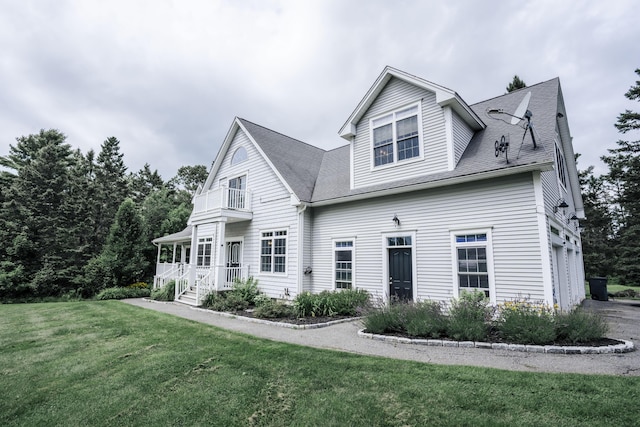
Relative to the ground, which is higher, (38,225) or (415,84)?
(415,84)

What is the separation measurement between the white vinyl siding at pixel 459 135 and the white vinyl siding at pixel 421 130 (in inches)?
13.2

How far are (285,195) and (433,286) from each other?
6842 mm

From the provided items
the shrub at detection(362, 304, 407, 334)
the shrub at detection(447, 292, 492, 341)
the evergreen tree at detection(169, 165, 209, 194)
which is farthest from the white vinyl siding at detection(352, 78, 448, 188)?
the evergreen tree at detection(169, 165, 209, 194)

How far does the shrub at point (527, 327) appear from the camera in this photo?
528 cm

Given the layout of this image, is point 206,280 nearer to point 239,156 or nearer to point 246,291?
point 246,291

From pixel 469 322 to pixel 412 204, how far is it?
4.28 m

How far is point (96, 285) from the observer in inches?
767

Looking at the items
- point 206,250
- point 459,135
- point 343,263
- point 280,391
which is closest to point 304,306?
point 343,263

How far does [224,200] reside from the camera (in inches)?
514

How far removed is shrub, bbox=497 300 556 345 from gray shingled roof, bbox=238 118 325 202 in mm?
7933

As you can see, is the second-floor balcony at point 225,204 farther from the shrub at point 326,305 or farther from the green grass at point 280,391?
the green grass at point 280,391

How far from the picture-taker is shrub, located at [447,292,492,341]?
18.5 ft

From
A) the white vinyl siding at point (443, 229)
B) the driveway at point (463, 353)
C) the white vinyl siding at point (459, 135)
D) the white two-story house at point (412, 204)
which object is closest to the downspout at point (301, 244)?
the white two-story house at point (412, 204)

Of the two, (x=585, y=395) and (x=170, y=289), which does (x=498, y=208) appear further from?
(x=170, y=289)
